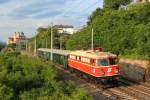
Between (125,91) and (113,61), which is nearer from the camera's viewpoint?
(125,91)

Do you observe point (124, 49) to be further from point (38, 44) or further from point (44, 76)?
point (38, 44)

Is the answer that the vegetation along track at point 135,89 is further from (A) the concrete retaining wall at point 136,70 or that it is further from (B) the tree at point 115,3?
(B) the tree at point 115,3

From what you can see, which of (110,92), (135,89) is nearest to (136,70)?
(135,89)

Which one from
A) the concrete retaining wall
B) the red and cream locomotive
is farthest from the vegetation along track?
the concrete retaining wall

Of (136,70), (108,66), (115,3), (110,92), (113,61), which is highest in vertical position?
(115,3)

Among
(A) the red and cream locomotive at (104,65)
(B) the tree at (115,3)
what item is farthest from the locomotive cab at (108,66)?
(B) the tree at (115,3)

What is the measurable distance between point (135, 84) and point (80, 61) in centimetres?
706

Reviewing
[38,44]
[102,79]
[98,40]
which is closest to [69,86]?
[102,79]

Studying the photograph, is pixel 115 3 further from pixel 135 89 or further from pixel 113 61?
pixel 135 89

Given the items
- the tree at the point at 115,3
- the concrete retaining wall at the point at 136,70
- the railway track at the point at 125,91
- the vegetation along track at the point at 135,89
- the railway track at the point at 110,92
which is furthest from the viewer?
the tree at the point at 115,3

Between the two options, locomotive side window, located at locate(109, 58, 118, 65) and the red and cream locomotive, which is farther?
locomotive side window, located at locate(109, 58, 118, 65)

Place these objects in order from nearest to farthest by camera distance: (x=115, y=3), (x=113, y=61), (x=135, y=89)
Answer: (x=135, y=89) < (x=113, y=61) < (x=115, y=3)

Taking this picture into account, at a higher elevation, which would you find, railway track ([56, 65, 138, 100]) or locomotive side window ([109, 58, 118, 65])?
locomotive side window ([109, 58, 118, 65])

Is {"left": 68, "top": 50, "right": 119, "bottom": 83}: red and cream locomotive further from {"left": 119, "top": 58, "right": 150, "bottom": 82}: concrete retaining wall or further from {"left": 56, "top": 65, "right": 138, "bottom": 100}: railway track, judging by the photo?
{"left": 119, "top": 58, "right": 150, "bottom": 82}: concrete retaining wall
